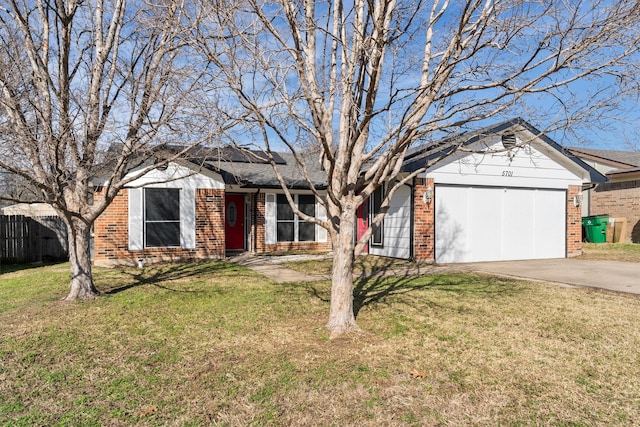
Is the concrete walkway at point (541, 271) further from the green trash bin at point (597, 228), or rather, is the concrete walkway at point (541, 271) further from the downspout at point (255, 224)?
the green trash bin at point (597, 228)

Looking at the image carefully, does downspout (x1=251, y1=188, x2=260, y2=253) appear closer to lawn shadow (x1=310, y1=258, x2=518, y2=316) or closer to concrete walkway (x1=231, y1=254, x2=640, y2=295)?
concrete walkway (x1=231, y1=254, x2=640, y2=295)

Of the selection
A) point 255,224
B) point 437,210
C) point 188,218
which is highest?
point 437,210

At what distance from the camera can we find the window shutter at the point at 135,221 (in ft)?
38.2

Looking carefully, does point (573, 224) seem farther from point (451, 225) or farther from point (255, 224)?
point (255, 224)

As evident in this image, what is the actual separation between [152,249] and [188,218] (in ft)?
4.23

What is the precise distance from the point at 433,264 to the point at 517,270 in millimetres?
2068

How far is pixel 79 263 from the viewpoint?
7.03m

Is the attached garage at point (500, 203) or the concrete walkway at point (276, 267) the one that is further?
the attached garage at point (500, 203)

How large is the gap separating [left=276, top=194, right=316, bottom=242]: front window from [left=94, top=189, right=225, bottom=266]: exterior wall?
2.61 m

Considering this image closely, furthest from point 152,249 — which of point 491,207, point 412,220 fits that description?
point 491,207

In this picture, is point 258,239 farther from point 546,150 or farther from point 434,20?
point 434,20

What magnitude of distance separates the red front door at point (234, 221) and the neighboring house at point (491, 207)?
179 inches

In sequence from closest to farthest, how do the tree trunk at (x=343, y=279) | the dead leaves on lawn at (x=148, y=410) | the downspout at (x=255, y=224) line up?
the dead leaves on lawn at (x=148, y=410) < the tree trunk at (x=343, y=279) < the downspout at (x=255, y=224)

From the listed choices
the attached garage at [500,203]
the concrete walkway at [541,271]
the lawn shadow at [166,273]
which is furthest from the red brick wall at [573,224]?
the lawn shadow at [166,273]
